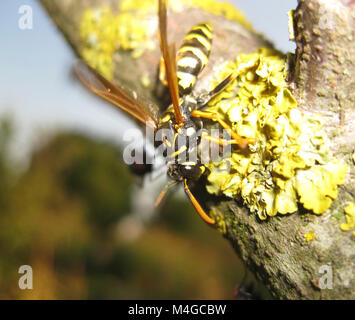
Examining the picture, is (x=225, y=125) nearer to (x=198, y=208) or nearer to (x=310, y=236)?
(x=198, y=208)

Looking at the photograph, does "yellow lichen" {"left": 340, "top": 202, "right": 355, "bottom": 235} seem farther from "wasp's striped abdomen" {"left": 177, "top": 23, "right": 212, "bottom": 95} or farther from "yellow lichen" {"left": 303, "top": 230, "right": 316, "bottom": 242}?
"wasp's striped abdomen" {"left": 177, "top": 23, "right": 212, "bottom": 95}

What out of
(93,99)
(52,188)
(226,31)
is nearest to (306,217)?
(226,31)

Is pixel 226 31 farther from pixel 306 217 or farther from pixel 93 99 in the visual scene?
pixel 306 217

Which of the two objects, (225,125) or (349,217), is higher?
(225,125)

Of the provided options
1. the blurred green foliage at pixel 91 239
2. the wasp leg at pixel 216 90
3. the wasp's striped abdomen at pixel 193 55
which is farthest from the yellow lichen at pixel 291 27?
the blurred green foliage at pixel 91 239

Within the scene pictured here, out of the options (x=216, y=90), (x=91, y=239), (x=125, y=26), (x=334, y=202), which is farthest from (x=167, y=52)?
(x=91, y=239)

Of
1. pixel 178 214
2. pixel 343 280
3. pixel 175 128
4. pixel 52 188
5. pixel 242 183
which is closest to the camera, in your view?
pixel 343 280

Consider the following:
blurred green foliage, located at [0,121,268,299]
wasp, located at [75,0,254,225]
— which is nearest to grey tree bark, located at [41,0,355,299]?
wasp, located at [75,0,254,225]
